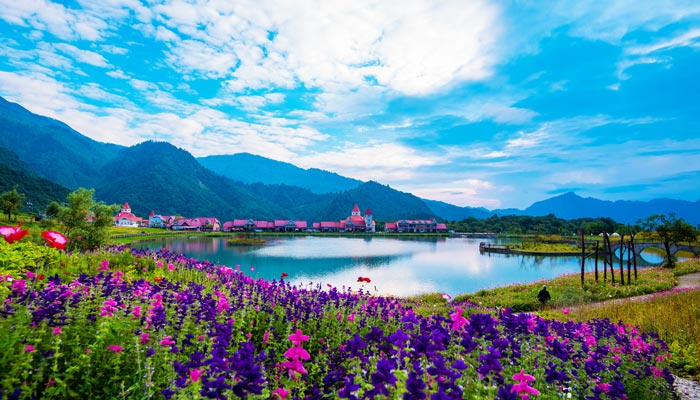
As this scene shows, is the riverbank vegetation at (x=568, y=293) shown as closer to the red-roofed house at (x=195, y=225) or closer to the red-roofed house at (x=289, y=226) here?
the red-roofed house at (x=289, y=226)

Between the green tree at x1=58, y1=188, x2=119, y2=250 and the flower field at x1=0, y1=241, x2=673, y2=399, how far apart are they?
16.3 metres

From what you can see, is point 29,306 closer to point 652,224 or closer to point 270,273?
point 270,273

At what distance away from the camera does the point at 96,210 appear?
1984cm

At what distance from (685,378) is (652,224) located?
54.7 metres

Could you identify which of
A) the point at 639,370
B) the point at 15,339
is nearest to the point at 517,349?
the point at 639,370

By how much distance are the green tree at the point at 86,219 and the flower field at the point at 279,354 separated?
16.3 metres

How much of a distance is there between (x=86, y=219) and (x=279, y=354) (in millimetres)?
20738

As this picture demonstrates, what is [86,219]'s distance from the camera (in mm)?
19859

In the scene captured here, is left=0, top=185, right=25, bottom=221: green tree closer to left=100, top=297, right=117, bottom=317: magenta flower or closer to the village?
the village

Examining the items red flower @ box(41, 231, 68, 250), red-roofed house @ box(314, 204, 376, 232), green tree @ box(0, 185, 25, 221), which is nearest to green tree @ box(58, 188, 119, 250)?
red flower @ box(41, 231, 68, 250)

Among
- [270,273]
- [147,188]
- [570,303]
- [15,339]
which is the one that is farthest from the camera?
[147,188]

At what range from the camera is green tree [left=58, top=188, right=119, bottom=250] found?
18.2m

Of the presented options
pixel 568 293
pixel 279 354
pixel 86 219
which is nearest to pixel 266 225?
pixel 86 219

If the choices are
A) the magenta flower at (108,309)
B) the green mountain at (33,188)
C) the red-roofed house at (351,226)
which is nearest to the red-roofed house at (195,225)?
the green mountain at (33,188)
